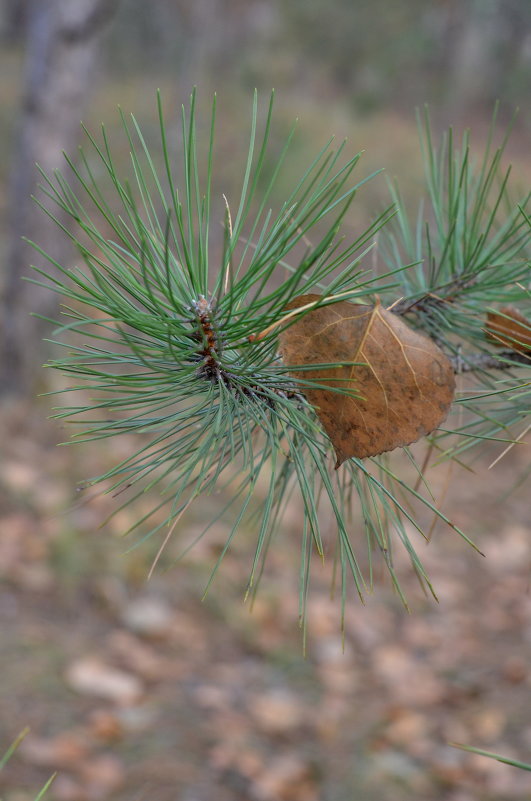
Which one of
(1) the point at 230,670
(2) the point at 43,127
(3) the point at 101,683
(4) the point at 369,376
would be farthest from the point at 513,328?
(2) the point at 43,127

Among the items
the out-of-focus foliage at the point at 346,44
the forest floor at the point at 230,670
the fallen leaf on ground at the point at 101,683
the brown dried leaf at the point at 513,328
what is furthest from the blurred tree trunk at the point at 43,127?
the out-of-focus foliage at the point at 346,44

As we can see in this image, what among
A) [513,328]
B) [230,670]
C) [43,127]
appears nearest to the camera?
[513,328]

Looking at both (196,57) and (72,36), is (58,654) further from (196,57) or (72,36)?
(196,57)

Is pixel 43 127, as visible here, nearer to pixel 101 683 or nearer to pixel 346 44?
pixel 101 683

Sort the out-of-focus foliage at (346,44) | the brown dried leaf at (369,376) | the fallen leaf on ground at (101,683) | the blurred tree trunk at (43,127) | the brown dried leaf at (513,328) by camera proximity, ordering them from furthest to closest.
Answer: the out-of-focus foliage at (346,44), the blurred tree trunk at (43,127), the fallen leaf on ground at (101,683), the brown dried leaf at (513,328), the brown dried leaf at (369,376)

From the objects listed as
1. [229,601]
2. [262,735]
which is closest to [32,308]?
[229,601]

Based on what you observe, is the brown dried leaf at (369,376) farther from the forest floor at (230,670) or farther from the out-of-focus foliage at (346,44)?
the out-of-focus foliage at (346,44)
